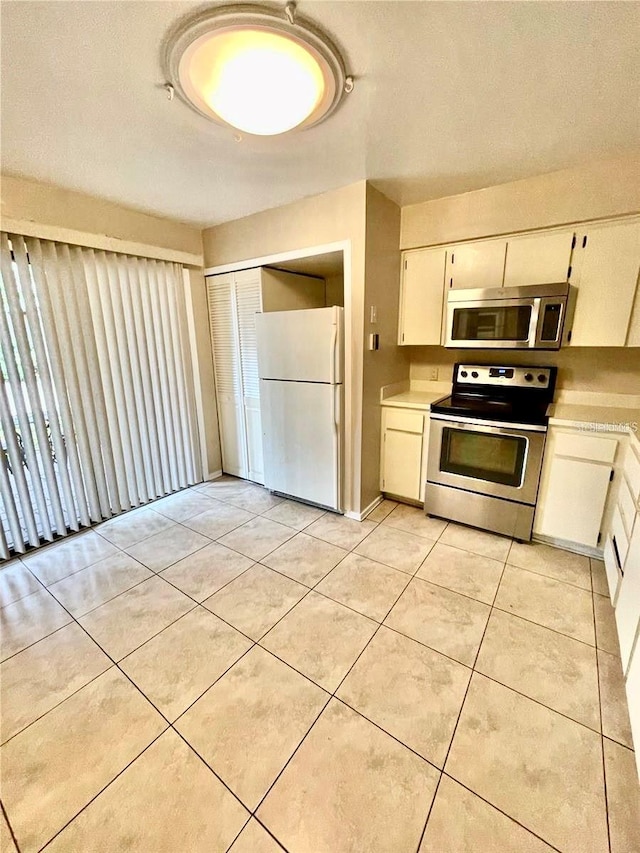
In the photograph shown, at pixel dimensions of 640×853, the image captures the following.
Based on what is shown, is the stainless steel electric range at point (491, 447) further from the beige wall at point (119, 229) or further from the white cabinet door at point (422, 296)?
the beige wall at point (119, 229)

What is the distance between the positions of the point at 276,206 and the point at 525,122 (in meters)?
1.71

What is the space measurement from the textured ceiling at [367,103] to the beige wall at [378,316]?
0.23 meters

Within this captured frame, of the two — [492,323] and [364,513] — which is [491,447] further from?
[364,513]

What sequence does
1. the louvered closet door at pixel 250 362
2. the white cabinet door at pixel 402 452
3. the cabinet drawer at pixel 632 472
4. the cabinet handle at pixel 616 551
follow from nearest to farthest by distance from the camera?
the cabinet drawer at pixel 632 472
the cabinet handle at pixel 616 551
the white cabinet door at pixel 402 452
the louvered closet door at pixel 250 362

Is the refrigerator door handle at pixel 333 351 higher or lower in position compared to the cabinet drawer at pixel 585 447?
higher

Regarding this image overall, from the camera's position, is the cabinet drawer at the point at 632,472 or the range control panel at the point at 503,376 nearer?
the cabinet drawer at the point at 632,472

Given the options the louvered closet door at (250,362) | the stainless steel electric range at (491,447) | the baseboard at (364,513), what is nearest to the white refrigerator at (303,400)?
the baseboard at (364,513)

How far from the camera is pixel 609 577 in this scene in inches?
75.3

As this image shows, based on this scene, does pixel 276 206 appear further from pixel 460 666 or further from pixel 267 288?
pixel 460 666

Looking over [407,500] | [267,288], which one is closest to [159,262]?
[267,288]

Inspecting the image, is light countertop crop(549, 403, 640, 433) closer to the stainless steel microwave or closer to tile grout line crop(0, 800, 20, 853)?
the stainless steel microwave

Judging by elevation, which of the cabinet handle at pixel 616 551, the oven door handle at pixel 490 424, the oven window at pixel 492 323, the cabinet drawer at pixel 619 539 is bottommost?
the cabinet handle at pixel 616 551

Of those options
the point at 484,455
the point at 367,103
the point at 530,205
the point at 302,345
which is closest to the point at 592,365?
the point at 484,455

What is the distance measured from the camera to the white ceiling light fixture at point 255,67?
112cm
